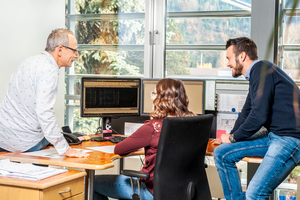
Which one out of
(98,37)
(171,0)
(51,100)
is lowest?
(51,100)

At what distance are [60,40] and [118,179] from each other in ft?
3.16

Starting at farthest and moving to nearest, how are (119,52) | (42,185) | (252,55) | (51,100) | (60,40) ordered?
(119,52) → (252,55) → (60,40) → (51,100) → (42,185)

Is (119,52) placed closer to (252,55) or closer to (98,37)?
(98,37)

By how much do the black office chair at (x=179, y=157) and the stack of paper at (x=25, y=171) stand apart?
45cm

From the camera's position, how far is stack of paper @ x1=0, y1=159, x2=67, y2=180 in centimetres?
157

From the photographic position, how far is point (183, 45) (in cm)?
Answer: 337

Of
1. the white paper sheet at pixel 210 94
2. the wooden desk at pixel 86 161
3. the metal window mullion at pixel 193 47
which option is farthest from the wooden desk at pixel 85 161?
the metal window mullion at pixel 193 47

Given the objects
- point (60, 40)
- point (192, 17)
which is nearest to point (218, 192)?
point (192, 17)

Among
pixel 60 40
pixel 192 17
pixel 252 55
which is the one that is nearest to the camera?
pixel 60 40

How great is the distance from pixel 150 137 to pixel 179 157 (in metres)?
0.25

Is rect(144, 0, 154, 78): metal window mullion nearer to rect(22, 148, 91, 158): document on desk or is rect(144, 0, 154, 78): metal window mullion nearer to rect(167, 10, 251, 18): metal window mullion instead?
rect(167, 10, 251, 18): metal window mullion

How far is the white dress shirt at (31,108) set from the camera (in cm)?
183

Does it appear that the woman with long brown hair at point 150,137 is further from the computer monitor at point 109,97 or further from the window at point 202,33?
the window at point 202,33

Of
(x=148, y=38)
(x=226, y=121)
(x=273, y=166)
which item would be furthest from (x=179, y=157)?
(x=148, y=38)
